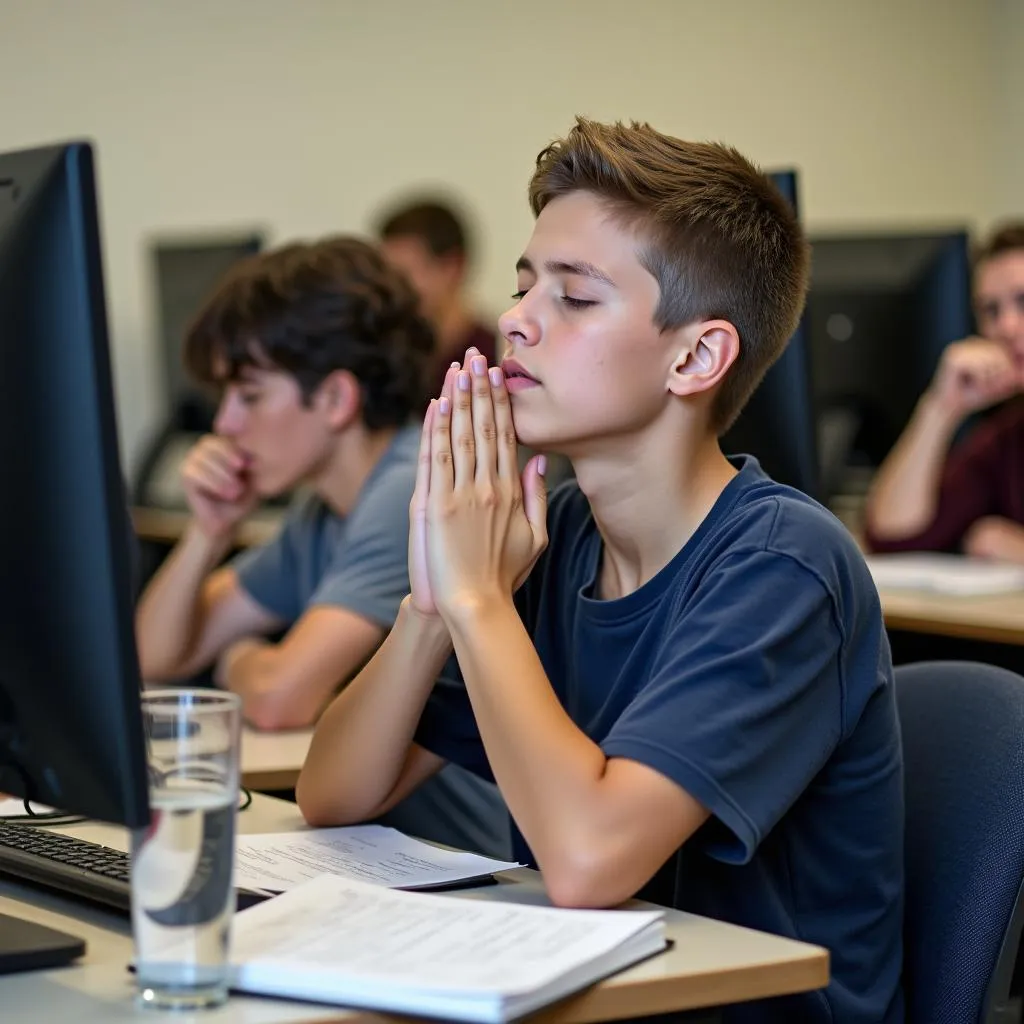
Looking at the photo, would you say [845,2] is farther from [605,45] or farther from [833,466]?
[833,466]

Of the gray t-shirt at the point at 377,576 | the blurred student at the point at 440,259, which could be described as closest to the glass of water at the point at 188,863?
the gray t-shirt at the point at 377,576

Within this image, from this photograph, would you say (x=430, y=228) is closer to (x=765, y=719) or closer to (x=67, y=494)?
(x=765, y=719)

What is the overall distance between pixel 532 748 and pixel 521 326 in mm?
351

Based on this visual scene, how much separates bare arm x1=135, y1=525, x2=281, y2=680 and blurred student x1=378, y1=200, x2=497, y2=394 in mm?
1978

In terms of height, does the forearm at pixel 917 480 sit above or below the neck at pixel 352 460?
below

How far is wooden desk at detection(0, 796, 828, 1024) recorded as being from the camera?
3.04 feet

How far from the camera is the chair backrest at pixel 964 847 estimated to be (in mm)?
1273

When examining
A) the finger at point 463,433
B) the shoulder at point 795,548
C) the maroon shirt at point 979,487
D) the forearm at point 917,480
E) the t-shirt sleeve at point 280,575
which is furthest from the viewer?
the forearm at point 917,480

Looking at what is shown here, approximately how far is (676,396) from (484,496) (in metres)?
0.18

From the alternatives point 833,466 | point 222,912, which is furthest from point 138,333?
point 222,912

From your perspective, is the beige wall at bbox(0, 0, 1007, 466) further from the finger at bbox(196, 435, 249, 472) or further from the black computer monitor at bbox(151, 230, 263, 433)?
the finger at bbox(196, 435, 249, 472)

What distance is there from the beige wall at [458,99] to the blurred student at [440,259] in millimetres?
296

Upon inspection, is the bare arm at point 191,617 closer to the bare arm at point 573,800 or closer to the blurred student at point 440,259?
the bare arm at point 573,800

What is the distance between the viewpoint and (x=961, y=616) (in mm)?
2289
